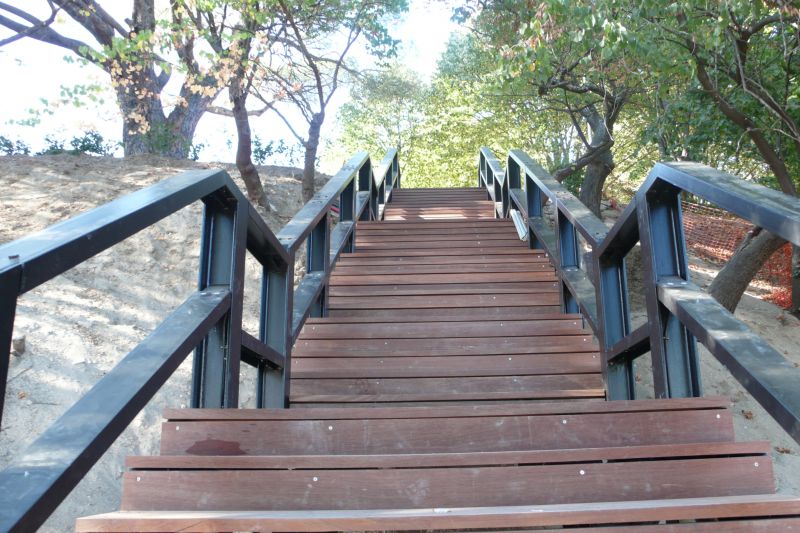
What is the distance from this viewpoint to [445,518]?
157 cm

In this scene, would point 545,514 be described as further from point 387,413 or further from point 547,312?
point 547,312

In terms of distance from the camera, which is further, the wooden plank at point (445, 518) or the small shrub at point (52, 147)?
the small shrub at point (52, 147)

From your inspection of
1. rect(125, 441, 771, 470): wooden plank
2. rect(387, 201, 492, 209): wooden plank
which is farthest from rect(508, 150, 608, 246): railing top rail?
rect(387, 201, 492, 209): wooden plank

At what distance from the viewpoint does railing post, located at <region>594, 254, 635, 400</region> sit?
3.50m

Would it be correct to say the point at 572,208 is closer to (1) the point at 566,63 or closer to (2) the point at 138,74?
(1) the point at 566,63

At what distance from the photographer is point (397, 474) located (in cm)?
190

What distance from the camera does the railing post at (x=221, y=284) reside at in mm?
2586

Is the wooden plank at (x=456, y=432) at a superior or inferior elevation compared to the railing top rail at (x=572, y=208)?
inferior

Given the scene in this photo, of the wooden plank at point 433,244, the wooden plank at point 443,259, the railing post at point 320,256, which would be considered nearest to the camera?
the railing post at point 320,256

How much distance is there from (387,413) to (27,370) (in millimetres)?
6011

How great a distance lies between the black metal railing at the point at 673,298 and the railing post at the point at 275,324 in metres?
1.51

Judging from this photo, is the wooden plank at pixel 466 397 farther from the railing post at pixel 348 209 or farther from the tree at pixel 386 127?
the tree at pixel 386 127

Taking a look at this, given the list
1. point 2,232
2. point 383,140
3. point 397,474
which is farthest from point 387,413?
point 383,140

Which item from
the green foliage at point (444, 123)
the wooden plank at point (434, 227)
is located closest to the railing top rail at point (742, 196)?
the wooden plank at point (434, 227)
